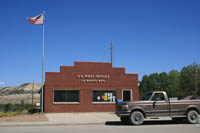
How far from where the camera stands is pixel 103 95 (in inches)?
1011

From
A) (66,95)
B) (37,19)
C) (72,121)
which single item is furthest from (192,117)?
(37,19)

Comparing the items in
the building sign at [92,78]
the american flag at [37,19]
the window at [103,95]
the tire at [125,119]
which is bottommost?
the tire at [125,119]

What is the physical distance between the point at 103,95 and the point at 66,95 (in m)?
3.95

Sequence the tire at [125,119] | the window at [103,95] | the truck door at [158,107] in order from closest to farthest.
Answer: the truck door at [158,107]
the tire at [125,119]
the window at [103,95]

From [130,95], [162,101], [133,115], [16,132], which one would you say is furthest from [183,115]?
[130,95]

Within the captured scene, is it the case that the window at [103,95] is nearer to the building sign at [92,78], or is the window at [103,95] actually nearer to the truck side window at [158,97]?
the building sign at [92,78]

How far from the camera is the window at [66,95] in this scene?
80.5 feet

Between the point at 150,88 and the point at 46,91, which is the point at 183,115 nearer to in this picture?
the point at 46,91

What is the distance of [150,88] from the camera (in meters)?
80.5

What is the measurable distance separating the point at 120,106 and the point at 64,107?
11.1m

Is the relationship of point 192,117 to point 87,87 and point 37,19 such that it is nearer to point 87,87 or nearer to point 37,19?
point 87,87

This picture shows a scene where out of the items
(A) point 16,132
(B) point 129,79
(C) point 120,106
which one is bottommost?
(A) point 16,132

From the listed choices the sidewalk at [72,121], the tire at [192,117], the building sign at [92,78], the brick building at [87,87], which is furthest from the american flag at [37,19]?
the tire at [192,117]

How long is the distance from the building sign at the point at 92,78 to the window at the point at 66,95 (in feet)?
4.65
